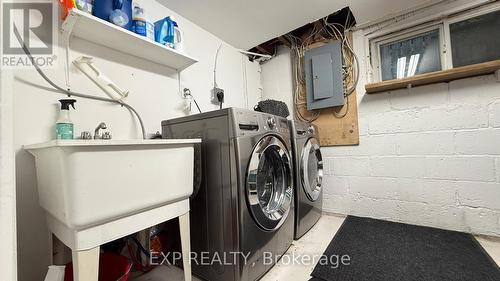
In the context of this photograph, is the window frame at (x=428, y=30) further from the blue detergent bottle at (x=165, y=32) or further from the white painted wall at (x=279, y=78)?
the blue detergent bottle at (x=165, y=32)

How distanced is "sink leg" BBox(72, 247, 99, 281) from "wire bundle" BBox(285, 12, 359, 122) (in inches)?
80.5

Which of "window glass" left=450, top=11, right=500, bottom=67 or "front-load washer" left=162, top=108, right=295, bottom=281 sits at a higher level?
"window glass" left=450, top=11, right=500, bottom=67

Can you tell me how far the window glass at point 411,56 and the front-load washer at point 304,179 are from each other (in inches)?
36.3

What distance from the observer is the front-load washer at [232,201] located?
38.2 inches

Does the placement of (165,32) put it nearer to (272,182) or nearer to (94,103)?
(94,103)

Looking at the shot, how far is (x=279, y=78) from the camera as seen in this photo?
2.45 metres

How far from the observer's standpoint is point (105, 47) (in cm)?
119

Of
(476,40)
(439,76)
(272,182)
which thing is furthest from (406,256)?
(476,40)

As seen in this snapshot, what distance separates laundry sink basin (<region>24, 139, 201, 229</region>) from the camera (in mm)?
614

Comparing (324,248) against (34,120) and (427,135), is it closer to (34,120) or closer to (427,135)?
(427,135)

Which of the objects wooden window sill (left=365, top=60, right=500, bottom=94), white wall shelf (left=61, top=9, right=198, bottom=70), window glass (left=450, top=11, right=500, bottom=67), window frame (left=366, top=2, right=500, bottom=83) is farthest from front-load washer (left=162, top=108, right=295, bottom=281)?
window glass (left=450, top=11, right=500, bottom=67)

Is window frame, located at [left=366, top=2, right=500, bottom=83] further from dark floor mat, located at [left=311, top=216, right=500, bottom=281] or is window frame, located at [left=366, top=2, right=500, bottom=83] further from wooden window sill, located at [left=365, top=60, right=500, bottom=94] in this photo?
dark floor mat, located at [left=311, top=216, right=500, bottom=281]

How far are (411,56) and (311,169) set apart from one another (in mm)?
1336

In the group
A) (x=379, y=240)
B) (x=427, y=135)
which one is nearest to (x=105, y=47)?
(x=379, y=240)
